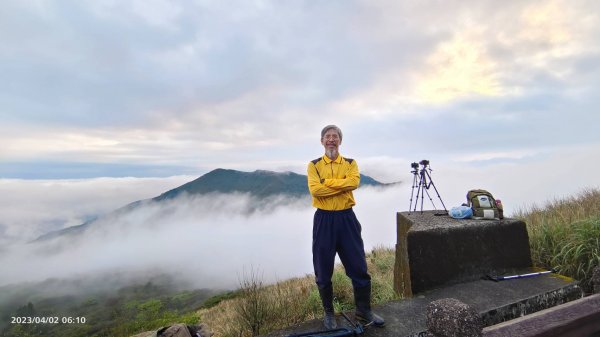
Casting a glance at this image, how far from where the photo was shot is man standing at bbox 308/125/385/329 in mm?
3584

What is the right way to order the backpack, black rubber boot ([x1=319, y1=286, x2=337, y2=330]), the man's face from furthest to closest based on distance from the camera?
1. the backpack
2. the man's face
3. black rubber boot ([x1=319, y1=286, x2=337, y2=330])

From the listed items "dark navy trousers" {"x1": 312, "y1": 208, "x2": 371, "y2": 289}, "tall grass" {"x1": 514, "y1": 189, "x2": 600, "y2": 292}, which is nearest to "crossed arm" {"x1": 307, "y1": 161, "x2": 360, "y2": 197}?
"dark navy trousers" {"x1": 312, "y1": 208, "x2": 371, "y2": 289}

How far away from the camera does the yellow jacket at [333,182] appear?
3570 mm

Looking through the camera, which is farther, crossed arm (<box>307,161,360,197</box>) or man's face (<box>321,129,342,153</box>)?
man's face (<box>321,129,342,153</box>)

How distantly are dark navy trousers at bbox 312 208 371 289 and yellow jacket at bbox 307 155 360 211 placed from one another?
110 mm

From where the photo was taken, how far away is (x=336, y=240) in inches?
143

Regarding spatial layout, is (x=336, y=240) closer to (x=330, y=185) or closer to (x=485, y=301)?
(x=330, y=185)

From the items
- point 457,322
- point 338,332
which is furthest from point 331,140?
point 457,322

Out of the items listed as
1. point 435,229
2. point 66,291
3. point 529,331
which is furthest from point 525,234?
point 66,291

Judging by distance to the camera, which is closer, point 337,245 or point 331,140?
point 337,245

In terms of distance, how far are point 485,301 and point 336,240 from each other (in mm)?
2377

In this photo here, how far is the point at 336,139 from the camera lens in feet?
12.6

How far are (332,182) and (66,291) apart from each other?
707 feet
